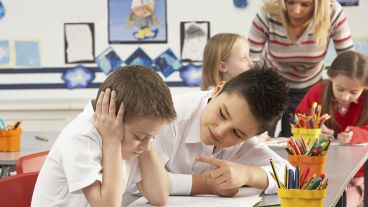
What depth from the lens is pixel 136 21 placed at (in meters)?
4.91

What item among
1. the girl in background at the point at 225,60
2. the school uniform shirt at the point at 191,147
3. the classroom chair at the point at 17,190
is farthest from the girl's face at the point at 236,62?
the classroom chair at the point at 17,190

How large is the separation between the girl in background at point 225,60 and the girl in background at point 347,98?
399mm

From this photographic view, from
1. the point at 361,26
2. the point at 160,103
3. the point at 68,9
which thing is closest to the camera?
the point at 160,103

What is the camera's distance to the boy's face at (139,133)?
1475 mm

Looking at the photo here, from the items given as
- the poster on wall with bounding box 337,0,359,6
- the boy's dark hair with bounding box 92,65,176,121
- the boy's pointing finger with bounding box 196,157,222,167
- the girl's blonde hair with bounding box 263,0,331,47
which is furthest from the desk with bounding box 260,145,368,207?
the poster on wall with bounding box 337,0,359,6

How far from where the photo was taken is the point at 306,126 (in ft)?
9.23

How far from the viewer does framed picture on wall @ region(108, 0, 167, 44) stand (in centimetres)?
487

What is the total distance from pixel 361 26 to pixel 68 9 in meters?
2.00

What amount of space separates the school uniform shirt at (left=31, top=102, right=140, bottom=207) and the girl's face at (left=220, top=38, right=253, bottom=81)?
198cm

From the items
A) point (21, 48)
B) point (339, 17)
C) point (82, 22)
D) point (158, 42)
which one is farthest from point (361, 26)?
point (21, 48)

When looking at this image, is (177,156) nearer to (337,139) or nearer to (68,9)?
(337,139)

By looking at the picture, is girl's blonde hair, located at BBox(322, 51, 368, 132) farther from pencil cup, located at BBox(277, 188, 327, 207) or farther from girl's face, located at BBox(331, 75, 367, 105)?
pencil cup, located at BBox(277, 188, 327, 207)

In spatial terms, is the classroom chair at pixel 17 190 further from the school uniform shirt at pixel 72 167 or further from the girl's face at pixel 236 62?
the girl's face at pixel 236 62

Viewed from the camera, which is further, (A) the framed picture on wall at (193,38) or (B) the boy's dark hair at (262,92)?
(A) the framed picture on wall at (193,38)
